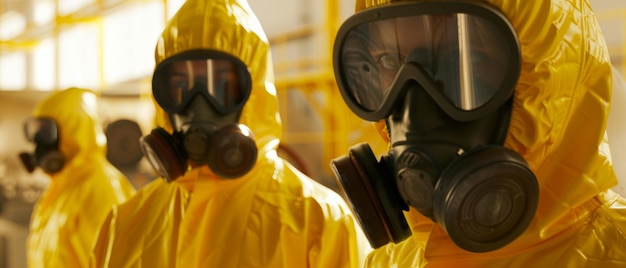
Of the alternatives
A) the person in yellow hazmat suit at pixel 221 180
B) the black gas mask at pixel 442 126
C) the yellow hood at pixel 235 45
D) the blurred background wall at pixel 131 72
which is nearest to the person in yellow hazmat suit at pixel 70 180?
the blurred background wall at pixel 131 72

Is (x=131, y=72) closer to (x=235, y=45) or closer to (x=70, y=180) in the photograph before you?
(x=70, y=180)

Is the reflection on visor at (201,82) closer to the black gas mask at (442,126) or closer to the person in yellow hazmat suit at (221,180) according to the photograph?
the person in yellow hazmat suit at (221,180)

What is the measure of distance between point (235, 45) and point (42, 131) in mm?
2422

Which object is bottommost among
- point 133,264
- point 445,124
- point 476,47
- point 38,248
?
point 38,248

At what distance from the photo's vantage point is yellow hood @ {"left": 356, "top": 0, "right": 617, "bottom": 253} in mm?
1352

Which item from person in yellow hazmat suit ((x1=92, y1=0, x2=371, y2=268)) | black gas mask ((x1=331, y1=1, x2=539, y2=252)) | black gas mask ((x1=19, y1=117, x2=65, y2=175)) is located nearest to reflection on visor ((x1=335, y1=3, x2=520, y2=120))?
black gas mask ((x1=331, y1=1, x2=539, y2=252))

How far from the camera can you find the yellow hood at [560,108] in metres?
1.35

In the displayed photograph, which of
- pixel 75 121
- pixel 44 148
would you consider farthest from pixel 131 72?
pixel 44 148

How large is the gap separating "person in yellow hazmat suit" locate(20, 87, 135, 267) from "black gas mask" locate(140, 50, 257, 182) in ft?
5.10

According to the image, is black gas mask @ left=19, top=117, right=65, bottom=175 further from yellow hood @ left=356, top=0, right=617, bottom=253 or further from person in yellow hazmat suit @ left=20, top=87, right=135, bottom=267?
yellow hood @ left=356, top=0, right=617, bottom=253

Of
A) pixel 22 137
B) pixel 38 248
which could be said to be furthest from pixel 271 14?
pixel 38 248

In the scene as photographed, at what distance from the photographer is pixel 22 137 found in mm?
6734

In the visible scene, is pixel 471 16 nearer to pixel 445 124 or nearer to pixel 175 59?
pixel 445 124

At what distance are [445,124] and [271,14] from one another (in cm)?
997
